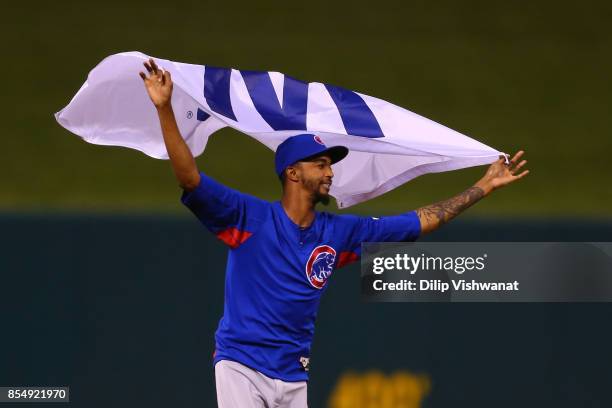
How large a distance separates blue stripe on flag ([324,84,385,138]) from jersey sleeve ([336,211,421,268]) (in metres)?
0.39

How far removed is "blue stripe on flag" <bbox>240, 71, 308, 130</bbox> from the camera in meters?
4.96

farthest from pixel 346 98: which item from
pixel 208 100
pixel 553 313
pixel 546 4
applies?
pixel 546 4

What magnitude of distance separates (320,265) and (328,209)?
285cm

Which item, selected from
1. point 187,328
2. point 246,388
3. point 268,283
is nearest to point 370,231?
point 268,283

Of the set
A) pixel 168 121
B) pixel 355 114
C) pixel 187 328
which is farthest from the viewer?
pixel 187 328

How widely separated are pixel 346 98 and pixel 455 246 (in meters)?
2.41

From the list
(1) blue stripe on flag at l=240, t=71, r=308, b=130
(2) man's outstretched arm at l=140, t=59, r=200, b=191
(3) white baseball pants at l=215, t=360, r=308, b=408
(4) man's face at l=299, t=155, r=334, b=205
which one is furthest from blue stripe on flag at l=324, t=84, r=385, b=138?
(3) white baseball pants at l=215, t=360, r=308, b=408

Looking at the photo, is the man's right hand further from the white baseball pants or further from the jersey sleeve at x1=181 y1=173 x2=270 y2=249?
the white baseball pants

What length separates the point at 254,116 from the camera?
4.92 meters

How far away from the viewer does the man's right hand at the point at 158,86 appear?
420 cm

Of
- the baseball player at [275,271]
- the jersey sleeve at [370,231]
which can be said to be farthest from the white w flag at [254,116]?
the jersey sleeve at [370,231]

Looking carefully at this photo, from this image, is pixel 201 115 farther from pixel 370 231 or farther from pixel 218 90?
pixel 370 231

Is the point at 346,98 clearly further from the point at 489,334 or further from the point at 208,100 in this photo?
the point at 489,334

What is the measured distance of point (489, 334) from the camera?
24.2 ft
